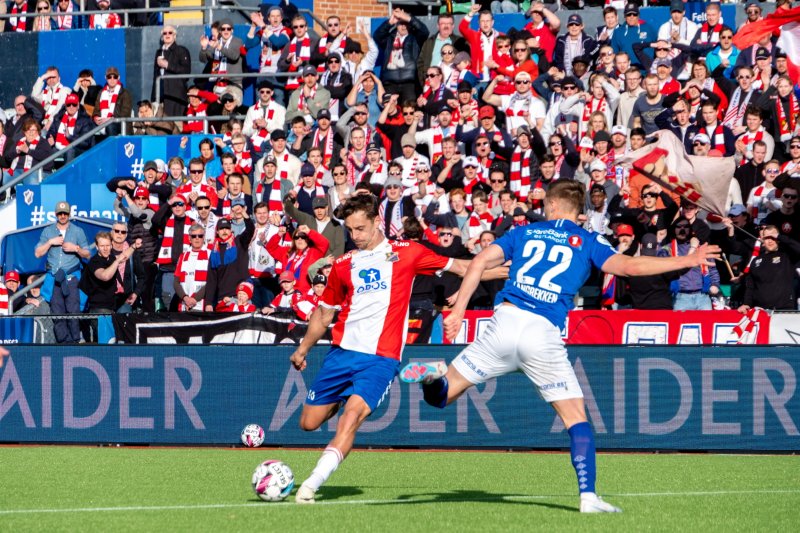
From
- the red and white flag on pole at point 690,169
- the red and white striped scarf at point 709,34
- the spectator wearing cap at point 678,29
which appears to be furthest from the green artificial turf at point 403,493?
the spectator wearing cap at point 678,29

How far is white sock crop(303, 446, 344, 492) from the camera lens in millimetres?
9297

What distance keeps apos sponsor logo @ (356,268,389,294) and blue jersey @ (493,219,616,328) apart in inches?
40.6

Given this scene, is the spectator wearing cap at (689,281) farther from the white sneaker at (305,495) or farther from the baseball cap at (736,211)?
the white sneaker at (305,495)

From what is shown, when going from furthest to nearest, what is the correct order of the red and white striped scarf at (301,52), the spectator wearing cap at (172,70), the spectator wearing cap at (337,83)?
1. the spectator wearing cap at (172,70)
2. the red and white striped scarf at (301,52)
3. the spectator wearing cap at (337,83)

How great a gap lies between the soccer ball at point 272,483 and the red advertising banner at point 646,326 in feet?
24.7

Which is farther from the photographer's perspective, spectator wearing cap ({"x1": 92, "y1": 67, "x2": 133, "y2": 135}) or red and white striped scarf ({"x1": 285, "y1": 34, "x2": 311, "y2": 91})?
spectator wearing cap ({"x1": 92, "y1": 67, "x2": 133, "y2": 135})

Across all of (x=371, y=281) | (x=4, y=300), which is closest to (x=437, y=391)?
(x=371, y=281)

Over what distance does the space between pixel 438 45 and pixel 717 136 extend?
573 cm

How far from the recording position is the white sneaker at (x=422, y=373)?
9.34m

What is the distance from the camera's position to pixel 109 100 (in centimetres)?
2652

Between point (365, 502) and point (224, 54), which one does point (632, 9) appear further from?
point (365, 502)

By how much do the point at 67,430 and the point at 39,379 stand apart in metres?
0.72

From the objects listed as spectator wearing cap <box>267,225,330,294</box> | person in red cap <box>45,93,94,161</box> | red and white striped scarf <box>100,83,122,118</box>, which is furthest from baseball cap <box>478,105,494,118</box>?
person in red cap <box>45,93,94,161</box>

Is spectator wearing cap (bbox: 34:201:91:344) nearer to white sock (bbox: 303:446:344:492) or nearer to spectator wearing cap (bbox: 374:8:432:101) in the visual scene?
spectator wearing cap (bbox: 374:8:432:101)
